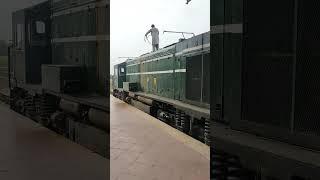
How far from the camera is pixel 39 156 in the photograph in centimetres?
301

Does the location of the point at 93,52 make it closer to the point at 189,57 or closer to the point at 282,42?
the point at 282,42

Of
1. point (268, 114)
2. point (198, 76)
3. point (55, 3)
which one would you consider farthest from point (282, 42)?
point (198, 76)

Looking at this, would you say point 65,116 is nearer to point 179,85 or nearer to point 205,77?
point 205,77

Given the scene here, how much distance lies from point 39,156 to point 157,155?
218 centimetres

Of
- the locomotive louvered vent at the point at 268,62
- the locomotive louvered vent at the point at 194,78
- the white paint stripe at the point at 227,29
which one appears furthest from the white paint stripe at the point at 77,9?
the locomotive louvered vent at the point at 194,78

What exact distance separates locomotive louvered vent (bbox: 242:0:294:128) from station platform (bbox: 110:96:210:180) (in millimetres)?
1889

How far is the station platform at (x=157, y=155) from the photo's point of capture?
3877 millimetres

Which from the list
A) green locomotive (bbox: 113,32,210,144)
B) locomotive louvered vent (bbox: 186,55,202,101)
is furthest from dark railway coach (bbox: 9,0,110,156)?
locomotive louvered vent (bbox: 186,55,202,101)

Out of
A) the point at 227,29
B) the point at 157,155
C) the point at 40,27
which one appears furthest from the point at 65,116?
the point at 157,155

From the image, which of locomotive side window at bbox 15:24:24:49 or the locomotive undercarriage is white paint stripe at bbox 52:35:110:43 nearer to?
locomotive side window at bbox 15:24:24:49

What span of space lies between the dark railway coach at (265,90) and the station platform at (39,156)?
4.74 ft

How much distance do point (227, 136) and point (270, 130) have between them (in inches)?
10.1

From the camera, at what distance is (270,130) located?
6.14ft

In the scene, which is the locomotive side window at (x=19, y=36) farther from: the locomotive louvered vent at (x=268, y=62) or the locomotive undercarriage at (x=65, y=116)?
the locomotive louvered vent at (x=268, y=62)
